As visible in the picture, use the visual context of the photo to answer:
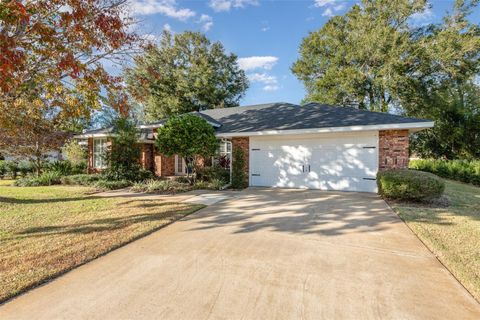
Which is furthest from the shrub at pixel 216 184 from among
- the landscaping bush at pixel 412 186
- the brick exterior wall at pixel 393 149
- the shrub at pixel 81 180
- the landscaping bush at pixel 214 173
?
the brick exterior wall at pixel 393 149

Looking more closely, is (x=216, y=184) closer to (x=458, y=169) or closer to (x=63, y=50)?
(x=63, y=50)

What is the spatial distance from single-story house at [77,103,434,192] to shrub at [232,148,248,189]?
0.21 m

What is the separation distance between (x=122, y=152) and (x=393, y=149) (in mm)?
11544

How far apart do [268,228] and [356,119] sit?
7043 millimetres

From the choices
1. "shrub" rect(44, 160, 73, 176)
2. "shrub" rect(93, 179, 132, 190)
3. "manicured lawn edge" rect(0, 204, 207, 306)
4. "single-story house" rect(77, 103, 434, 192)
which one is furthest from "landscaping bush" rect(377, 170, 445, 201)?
"shrub" rect(44, 160, 73, 176)

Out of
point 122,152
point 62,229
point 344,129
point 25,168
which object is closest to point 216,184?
point 122,152

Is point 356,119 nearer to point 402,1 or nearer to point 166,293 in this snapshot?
point 166,293

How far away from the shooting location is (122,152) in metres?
12.2

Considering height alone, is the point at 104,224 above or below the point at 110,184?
below

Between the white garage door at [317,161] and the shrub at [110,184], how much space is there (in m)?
5.78

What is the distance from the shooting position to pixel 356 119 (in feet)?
33.6

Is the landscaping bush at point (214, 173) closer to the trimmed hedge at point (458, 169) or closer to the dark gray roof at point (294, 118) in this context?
the dark gray roof at point (294, 118)

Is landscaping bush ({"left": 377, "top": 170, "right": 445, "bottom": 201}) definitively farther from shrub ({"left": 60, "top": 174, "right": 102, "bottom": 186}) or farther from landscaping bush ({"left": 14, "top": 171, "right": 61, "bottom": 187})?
landscaping bush ({"left": 14, "top": 171, "right": 61, "bottom": 187})

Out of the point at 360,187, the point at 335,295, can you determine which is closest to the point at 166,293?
the point at 335,295
